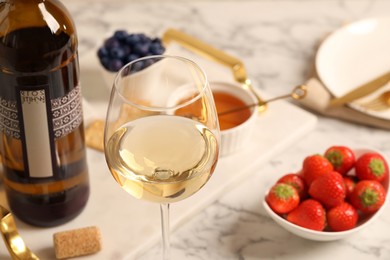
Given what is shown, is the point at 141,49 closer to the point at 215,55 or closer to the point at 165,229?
the point at 215,55

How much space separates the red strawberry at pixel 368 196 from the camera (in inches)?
45.7

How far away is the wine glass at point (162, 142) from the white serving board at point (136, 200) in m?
0.17

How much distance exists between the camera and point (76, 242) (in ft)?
3.71

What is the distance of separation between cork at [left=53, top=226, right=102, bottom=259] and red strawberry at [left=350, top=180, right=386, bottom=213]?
0.39m

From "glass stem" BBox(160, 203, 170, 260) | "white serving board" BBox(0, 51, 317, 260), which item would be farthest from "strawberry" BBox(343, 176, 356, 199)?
"glass stem" BBox(160, 203, 170, 260)

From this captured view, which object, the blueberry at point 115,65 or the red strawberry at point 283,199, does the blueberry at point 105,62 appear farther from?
the red strawberry at point 283,199

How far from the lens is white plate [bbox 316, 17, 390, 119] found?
1510mm

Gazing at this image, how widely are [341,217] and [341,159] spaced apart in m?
0.12

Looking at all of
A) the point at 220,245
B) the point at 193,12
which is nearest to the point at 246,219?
the point at 220,245

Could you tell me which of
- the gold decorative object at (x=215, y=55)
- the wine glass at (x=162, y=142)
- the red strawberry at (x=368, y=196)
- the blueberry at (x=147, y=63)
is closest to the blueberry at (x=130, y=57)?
the gold decorative object at (x=215, y=55)

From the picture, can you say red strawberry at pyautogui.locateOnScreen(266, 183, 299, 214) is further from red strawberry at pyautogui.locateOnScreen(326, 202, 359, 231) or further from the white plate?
the white plate

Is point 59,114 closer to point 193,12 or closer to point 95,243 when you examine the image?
point 95,243

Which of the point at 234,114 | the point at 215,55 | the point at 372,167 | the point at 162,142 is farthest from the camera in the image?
the point at 215,55

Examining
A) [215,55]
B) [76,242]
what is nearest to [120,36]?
[215,55]
